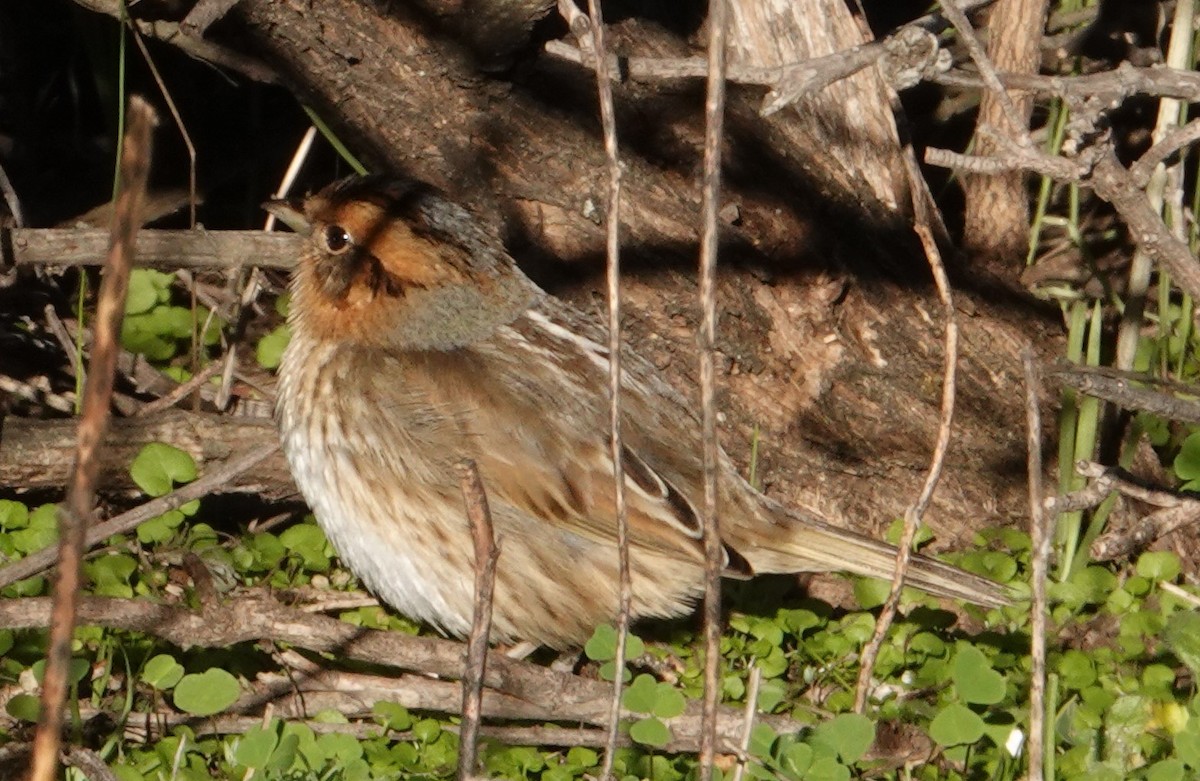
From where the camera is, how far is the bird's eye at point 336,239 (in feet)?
17.3

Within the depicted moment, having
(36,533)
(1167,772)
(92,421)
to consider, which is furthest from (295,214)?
(92,421)

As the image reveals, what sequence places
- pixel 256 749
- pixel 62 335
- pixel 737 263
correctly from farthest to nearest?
pixel 62 335 → pixel 737 263 → pixel 256 749

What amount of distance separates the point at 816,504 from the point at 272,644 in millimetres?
1968

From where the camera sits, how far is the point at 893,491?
19.3 ft

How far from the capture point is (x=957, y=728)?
4570 millimetres

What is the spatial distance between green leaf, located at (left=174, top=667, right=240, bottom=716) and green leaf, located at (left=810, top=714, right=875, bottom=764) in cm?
163

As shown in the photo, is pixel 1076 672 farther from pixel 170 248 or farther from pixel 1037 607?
pixel 170 248

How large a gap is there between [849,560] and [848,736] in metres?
0.91

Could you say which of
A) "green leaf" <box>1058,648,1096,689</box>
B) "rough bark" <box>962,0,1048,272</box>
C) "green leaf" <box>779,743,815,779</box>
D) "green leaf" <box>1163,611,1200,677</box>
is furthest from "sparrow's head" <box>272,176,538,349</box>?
"green leaf" <box>1163,611,1200,677</box>

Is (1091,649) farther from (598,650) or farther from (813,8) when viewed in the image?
(813,8)

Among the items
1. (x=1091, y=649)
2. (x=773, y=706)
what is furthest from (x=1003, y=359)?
(x=773, y=706)

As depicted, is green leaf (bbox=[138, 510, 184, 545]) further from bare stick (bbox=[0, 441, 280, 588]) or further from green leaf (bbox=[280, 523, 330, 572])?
bare stick (bbox=[0, 441, 280, 588])

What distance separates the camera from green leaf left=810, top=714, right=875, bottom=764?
4383 millimetres

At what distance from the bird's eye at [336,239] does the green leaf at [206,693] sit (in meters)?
1.43
